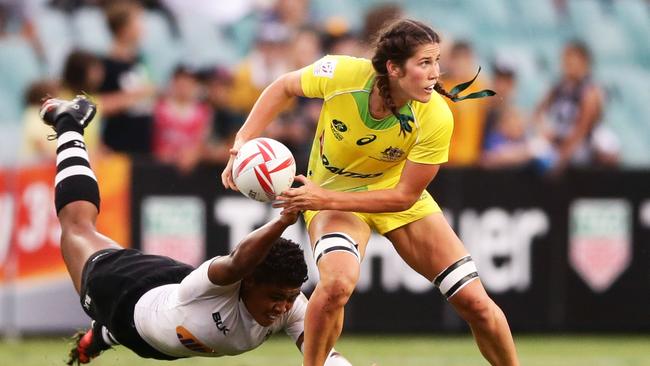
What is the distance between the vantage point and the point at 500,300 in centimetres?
1327

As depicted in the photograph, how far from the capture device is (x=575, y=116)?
Answer: 559 inches

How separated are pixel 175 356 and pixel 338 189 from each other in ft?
4.87

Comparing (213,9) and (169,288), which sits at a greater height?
(213,9)

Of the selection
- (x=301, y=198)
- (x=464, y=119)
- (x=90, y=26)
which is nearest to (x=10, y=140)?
(x=90, y=26)

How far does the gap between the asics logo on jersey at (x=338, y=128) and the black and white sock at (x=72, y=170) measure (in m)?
1.92

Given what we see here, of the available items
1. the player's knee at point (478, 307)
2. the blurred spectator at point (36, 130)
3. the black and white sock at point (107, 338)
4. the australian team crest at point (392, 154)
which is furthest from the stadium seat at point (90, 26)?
the player's knee at point (478, 307)

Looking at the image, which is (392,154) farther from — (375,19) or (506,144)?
(375,19)

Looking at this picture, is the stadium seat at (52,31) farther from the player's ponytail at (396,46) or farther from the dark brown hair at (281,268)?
the dark brown hair at (281,268)

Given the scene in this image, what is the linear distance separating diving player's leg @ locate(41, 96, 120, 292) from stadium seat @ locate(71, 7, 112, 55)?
6261 millimetres

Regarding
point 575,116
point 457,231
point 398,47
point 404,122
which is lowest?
point 457,231

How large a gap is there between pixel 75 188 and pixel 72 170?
140 millimetres

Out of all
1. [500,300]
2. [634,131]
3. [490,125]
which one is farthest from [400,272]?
[634,131]

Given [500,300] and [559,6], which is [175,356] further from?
[559,6]

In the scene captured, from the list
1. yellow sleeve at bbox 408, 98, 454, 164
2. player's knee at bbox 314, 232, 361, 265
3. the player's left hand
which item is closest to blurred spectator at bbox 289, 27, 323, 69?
yellow sleeve at bbox 408, 98, 454, 164
